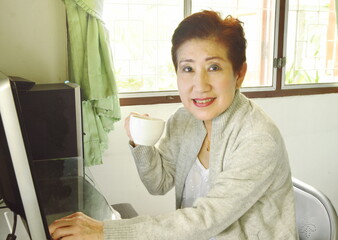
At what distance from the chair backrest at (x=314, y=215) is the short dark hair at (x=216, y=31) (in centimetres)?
46

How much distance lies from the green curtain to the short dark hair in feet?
2.38

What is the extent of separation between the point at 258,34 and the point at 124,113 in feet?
3.62

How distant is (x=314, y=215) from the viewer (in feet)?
3.82

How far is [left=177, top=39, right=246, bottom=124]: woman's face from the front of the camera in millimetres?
1098

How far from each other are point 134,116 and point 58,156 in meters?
0.52

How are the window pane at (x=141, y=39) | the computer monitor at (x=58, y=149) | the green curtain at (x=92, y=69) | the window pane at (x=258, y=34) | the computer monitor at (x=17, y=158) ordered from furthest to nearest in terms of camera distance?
the window pane at (x=258, y=34) < the window pane at (x=141, y=39) < the green curtain at (x=92, y=69) < the computer monitor at (x=58, y=149) < the computer monitor at (x=17, y=158)

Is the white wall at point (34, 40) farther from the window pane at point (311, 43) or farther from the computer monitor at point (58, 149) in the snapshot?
the window pane at point (311, 43)

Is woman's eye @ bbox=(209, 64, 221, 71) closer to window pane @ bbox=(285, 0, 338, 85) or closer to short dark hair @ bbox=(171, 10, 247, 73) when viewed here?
short dark hair @ bbox=(171, 10, 247, 73)

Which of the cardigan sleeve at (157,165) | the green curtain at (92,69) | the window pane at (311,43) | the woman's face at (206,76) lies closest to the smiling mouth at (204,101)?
the woman's face at (206,76)

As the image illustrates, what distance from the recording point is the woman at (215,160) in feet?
2.94

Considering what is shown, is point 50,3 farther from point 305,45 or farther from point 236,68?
point 305,45

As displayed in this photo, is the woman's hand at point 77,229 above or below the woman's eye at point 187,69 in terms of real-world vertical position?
below

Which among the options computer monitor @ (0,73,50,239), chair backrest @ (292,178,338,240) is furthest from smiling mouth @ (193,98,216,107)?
computer monitor @ (0,73,50,239)

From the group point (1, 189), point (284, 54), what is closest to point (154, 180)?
point (1, 189)
